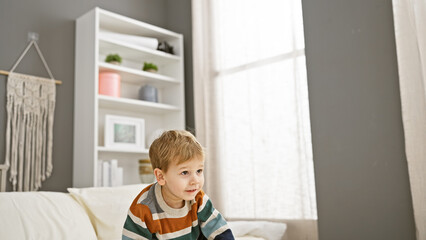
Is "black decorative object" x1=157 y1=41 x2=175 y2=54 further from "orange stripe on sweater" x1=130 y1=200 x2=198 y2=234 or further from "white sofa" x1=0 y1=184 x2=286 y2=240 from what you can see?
"orange stripe on sweater" x1=130 y1=200 x2=198 y2=234

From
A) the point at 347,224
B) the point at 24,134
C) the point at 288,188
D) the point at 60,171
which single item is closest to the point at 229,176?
the point at 288,188

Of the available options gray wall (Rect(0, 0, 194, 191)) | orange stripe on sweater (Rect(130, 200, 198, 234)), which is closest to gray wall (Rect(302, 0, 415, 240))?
orange stripe on sweater (Rect(130, 200, 198, 234))

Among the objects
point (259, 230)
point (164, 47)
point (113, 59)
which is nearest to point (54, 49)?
point (113, 59)

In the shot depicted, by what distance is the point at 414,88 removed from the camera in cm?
218

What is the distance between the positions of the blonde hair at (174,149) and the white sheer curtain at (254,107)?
1.38 meters

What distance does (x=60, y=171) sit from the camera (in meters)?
3.05

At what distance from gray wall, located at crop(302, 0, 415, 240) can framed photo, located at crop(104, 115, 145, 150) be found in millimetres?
1375

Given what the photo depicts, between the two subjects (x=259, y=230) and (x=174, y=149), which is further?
(x=259, y=230)

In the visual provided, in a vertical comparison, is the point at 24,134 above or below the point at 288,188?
above

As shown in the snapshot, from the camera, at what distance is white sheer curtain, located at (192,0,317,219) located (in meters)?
2.77

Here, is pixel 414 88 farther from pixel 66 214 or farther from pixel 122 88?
pixel 122 88

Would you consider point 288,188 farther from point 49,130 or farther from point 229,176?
point 49,130

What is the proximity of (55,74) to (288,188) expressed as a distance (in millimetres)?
1833

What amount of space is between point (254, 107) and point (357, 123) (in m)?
0.79
